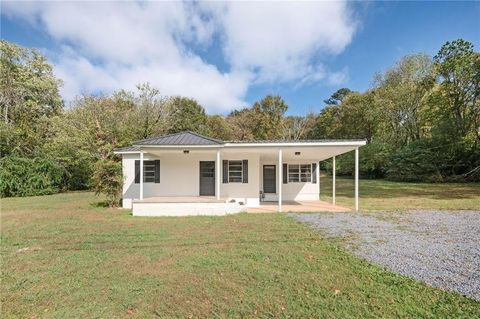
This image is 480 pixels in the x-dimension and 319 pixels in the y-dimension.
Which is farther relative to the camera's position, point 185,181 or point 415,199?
point 415,199

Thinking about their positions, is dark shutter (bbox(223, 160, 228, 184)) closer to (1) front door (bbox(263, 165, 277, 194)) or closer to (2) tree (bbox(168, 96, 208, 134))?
(1) front door (bbox(263, 165, 277, 194))

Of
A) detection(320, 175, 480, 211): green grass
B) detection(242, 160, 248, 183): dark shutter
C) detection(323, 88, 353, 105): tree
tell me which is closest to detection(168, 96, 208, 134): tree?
detection(242, 160, 248, 183): dark shutter

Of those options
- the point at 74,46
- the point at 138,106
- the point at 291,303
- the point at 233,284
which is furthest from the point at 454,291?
the point at 138,106

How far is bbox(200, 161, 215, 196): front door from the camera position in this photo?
1236 centimetres

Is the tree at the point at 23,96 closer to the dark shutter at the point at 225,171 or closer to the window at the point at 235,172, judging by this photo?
the dark shutter at the point at 225,171

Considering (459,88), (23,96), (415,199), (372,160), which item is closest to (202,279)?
(415,199)

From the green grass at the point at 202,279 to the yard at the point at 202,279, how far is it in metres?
0.01

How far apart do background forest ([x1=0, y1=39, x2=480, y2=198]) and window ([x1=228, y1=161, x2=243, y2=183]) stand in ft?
16.0

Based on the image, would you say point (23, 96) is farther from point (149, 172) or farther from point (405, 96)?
point (405, 96)

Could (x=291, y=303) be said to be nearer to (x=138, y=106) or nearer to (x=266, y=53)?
(x=266, y=53)

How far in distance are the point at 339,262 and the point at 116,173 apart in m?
9.71

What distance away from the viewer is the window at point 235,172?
12.4 m

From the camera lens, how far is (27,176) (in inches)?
706

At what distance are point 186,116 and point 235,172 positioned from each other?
17466mm
